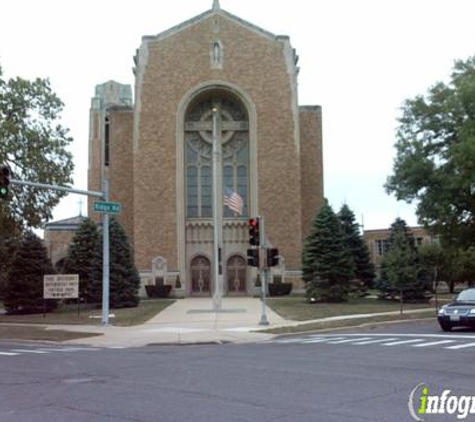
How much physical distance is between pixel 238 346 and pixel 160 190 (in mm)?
34473

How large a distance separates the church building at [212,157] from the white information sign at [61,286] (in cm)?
2058

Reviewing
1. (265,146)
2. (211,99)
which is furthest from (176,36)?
(265,146)

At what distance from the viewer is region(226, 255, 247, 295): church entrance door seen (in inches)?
2088

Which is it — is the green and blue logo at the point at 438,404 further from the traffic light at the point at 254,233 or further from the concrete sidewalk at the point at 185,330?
the traffic light at the point at 254,233

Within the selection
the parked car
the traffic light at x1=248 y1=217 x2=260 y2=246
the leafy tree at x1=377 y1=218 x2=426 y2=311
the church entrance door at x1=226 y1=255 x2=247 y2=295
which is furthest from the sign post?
the church entrance door at x1=226 y1=255 x2=247 y2=295

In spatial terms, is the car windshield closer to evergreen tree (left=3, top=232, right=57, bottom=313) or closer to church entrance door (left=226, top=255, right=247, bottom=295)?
evergreen tree (left=3, top=232, right=57, bottom=313)

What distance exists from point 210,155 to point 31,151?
22.7 m

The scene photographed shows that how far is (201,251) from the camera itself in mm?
53594

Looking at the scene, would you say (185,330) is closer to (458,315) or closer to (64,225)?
(458,315)

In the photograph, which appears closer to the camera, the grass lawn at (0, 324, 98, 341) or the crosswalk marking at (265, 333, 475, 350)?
the crosswalk marking at (265, 333, 475, 350)

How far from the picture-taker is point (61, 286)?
30.3m

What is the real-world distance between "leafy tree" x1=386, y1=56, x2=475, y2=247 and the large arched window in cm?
1688

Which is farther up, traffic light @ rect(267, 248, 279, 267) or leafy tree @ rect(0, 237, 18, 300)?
leafy tree @ rect(0, 237, 18, 300)

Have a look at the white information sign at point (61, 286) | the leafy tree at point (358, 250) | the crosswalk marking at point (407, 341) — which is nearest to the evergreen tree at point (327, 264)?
the leafy tree at point (358, 250)
